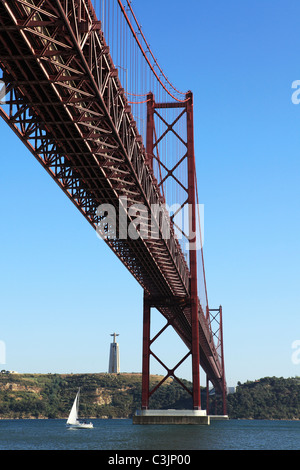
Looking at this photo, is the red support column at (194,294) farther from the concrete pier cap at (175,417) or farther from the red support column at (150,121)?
the red support column at (150,121)

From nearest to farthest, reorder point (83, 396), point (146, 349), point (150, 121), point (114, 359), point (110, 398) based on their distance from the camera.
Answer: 1. point (146, 349)
2. point (150, 121)
3. point (83, 396)
4. point (110, 398)
5. point (114, 359)

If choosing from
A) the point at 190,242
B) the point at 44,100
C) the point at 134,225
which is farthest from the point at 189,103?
the point at 44,100

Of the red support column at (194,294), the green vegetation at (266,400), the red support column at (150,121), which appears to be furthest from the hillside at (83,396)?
the red support column at (150,121)

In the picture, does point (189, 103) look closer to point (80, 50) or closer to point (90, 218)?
point (90, 218)

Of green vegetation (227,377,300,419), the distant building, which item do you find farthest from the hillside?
the distant building

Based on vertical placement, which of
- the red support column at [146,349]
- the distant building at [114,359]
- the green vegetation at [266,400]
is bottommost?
the green vegetation at [266,400]

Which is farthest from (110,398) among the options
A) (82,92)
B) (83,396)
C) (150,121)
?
(82,92)

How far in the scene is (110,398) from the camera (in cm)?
12375

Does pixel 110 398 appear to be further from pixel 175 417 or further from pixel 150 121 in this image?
pixel 175 417

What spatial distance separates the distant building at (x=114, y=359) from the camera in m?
149

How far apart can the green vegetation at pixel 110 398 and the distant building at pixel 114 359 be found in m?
13.1

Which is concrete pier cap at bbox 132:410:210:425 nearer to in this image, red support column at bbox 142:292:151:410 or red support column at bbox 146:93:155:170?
red support column at bbox 142:292:151:410

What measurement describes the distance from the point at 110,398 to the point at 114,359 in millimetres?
29443

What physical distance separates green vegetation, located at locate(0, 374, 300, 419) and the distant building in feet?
42.9
